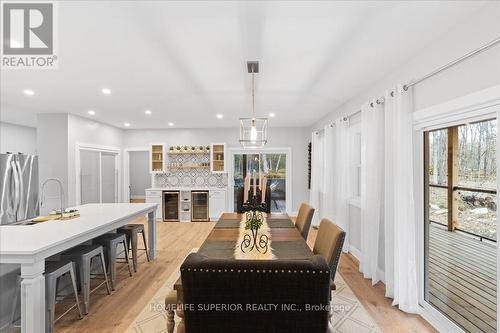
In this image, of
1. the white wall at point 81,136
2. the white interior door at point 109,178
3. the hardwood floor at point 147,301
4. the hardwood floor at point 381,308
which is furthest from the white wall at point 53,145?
the hardwood floor at point 381,308

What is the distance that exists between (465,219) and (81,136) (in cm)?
723

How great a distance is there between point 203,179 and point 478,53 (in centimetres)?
656

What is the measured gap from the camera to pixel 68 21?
2.07 metres

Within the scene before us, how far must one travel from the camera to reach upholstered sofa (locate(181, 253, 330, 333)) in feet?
4.34

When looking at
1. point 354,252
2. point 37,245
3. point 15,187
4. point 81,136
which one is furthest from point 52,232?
point 81,136

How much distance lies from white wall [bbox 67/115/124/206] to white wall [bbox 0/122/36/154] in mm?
2194

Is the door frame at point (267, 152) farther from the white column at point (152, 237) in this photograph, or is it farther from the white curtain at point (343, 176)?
the white column at point (152, 237)

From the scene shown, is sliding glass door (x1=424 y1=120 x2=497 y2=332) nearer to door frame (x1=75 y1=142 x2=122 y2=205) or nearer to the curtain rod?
the curtain rod

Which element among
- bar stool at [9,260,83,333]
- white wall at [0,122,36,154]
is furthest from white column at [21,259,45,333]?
white wall at [0,122,36,154]

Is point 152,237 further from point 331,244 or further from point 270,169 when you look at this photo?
point 270,169

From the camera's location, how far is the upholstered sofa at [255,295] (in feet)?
4.34

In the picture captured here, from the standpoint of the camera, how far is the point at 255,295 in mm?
1353

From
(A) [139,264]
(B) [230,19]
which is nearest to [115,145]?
(A) [139,264]

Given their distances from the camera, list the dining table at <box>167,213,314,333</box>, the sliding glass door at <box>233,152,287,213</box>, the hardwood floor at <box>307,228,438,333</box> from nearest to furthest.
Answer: the dining table at <box>167,213,314,333</box>
the hardwood floor at <box>307,228,438,333</box>
the sliding glass door at <box>233,152,287,213</box>
